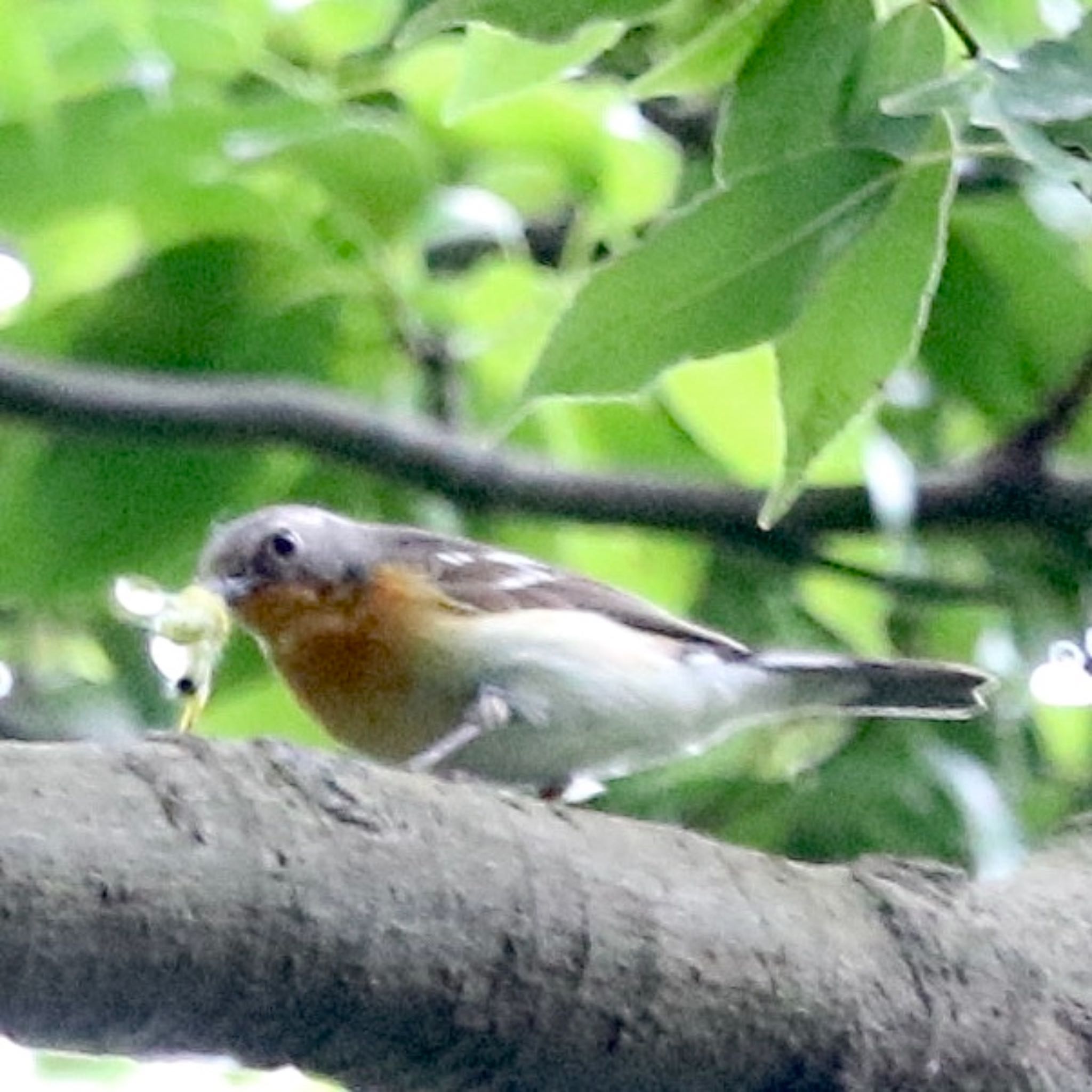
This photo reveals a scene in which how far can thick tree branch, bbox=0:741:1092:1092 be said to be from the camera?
759 mm

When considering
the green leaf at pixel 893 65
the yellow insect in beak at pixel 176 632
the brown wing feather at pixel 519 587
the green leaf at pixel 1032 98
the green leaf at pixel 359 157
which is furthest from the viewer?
the brown wing feather at pixel 519 587

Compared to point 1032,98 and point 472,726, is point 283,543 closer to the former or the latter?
point 472,726

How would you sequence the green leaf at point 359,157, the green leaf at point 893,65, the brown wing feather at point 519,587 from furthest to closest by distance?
the brown wing feather at point 519,587, the green leaf at point 359,157, the green leaf at point 893,65

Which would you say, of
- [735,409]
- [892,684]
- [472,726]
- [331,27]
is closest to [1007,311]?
[735,409]

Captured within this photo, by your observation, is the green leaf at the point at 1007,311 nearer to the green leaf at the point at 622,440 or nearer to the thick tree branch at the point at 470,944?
the green leaf at the point at 622,440

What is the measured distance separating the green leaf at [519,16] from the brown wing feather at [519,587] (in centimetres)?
76

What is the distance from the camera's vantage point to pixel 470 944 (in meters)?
0.85

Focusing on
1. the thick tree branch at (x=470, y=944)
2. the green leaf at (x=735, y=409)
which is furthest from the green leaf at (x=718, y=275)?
the green leaf at (x=735, y=409)

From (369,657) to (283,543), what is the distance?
129 millimetres

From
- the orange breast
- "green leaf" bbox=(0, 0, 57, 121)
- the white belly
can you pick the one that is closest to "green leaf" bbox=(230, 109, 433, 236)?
"green leaf" bbox=(0, 0, 57, 121)

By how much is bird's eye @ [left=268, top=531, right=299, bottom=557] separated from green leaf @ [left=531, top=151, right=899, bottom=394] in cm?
108

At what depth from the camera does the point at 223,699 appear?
1.49 metres

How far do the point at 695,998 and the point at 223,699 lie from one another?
0.65m

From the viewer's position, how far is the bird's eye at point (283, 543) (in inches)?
73.9
